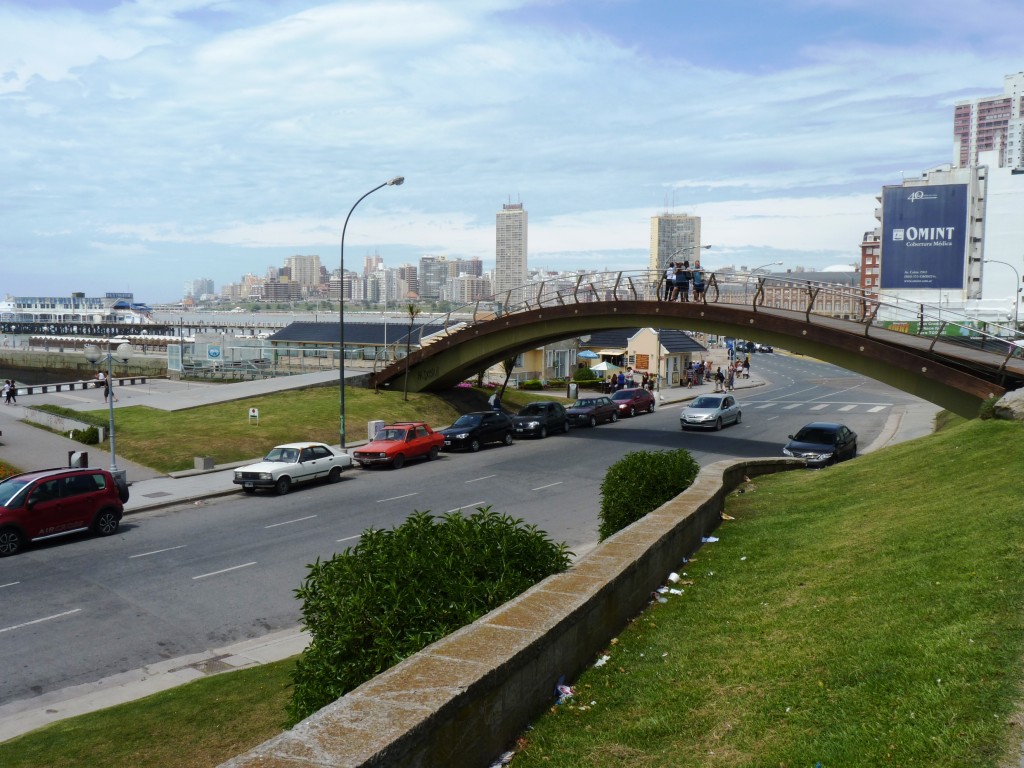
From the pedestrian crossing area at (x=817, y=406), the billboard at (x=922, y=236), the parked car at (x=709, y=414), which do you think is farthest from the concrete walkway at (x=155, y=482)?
the billboard at (x=922, y=236)

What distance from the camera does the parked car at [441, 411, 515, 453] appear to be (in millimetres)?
34750

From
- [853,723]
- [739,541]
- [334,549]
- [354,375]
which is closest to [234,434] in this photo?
[354,375]

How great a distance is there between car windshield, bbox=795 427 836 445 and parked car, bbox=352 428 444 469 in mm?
13124

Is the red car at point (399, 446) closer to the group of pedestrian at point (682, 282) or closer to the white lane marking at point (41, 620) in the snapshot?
the group of pedestrian at point (682, 282)

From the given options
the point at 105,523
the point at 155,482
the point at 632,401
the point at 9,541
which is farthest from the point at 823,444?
the point at 9,541

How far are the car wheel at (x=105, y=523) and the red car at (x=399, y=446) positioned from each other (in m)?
10.4

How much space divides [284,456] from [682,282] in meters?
16.8

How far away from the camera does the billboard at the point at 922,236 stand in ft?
385

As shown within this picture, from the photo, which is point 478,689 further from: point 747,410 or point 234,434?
point 747,410

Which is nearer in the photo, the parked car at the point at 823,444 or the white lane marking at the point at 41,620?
the white lane marking at the point at 41,620

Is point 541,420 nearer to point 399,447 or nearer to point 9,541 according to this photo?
point 399,447

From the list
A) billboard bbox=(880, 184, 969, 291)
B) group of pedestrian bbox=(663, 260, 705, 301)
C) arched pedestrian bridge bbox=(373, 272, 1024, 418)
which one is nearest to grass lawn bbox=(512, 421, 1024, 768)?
arched pedestrian bridge bbox=(373, 272, 1024, 418)

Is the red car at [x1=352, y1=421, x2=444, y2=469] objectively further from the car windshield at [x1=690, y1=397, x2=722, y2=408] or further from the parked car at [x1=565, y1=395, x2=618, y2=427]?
the car windshield at [x1=690, y1=397, x2=722, y2=408]

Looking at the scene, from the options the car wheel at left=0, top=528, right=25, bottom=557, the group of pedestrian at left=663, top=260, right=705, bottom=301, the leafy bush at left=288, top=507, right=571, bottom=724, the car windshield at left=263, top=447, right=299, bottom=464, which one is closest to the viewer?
the leafy bush at left=288, top=507, right=571, bottom=724
